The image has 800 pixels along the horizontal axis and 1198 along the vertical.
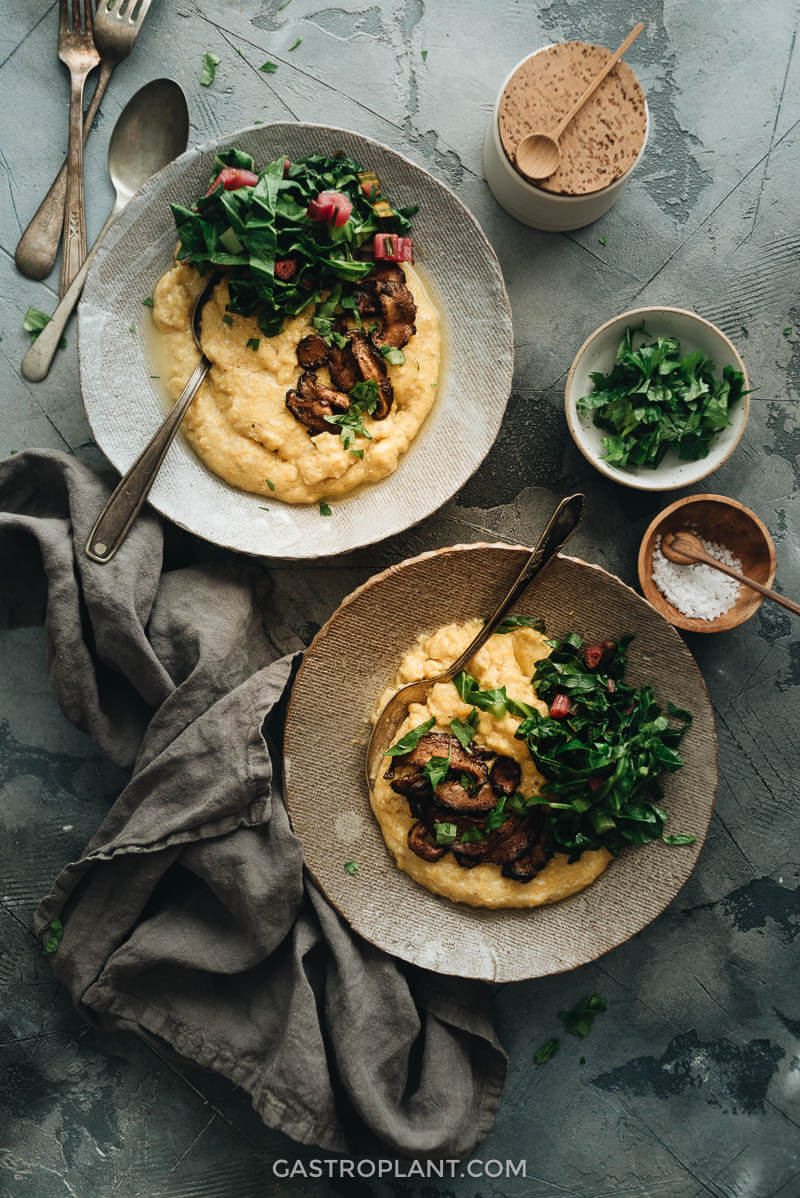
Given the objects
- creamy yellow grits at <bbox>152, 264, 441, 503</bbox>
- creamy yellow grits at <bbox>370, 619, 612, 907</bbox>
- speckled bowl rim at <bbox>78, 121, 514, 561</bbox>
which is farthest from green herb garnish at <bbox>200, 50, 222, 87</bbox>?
creamy yellow grits at <bbox>370, 619, 612, 907</bbox>

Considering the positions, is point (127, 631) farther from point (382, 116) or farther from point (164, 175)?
point (382, 116)

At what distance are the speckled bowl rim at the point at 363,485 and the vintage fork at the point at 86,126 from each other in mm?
420

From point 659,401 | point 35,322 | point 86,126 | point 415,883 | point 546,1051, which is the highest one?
point 659,401

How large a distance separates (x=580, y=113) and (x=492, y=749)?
2.41 m

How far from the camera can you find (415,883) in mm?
3158

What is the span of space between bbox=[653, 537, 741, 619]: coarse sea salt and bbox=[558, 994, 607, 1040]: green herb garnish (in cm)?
164

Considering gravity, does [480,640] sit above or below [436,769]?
above

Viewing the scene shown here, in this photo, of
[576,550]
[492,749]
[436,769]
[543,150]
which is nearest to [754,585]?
[576,550]

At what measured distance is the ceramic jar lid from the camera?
304cm

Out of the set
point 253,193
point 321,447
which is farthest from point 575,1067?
point 253,193

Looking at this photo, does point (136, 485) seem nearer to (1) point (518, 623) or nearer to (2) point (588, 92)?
(1) point (518, 623)

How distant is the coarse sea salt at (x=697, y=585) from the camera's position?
3227 mm

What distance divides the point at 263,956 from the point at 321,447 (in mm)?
1902

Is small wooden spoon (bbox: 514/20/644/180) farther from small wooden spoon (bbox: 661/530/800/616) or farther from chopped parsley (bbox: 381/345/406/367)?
small wooden spoon (bbox: 661/530/800/616)
